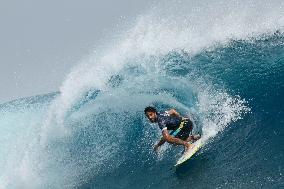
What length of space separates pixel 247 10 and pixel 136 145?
960 centimetres

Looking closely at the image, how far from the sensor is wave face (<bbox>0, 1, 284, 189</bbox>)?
33.8 feet

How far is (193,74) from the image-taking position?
48.0 feet

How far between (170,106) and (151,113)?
11.5 feet

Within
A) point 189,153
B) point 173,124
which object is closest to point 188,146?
point 189,153

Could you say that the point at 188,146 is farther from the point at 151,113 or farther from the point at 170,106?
the point at 170,106

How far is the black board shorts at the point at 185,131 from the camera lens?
10922mm

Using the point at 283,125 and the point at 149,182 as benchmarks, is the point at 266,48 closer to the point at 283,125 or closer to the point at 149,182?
the point at 283,125

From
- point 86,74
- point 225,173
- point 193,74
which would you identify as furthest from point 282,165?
point 86,74

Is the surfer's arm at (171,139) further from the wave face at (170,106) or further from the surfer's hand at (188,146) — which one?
the wave face at (170,106)

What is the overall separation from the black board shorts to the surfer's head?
0.84 metres

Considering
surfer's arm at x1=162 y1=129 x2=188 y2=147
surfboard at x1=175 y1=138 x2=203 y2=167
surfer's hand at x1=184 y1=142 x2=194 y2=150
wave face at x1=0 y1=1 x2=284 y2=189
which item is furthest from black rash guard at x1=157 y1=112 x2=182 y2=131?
wave face at x1=0 y1=1 x2=284 y2=189

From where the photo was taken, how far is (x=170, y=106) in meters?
13.7

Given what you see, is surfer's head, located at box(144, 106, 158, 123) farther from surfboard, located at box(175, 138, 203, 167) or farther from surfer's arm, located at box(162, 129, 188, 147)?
surfboard, located at box(175, 138, 203, 167)

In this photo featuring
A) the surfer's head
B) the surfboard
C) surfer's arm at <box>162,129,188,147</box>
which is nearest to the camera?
the surfer's head
